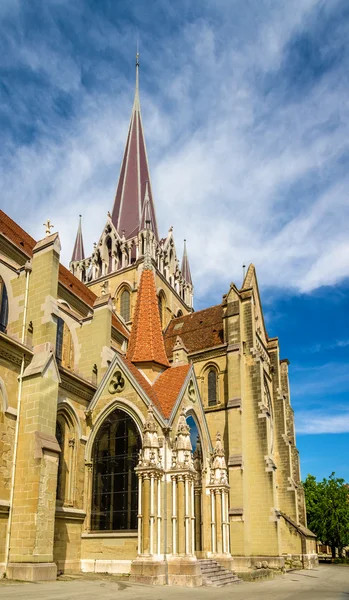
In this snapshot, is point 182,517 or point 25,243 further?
point 25,243

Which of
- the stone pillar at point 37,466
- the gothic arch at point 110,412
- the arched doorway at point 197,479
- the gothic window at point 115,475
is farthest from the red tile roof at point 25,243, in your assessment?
the arched doorway at point 197,479

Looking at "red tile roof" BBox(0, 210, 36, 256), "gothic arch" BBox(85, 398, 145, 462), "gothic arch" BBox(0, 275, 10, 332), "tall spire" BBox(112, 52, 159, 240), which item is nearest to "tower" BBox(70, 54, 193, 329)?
"tall spire" BBox(112, 52, 159, 240)

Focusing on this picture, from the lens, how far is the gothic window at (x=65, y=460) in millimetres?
18641

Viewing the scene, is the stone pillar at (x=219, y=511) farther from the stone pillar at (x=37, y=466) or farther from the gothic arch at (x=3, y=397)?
the gothic arch at (x=3, y=397)

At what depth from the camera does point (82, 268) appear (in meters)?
47.7

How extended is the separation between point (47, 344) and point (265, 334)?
2145 centimetres

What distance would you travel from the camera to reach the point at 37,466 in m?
15.3

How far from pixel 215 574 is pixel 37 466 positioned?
7766 mm

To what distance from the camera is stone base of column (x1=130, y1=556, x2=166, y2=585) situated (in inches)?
635

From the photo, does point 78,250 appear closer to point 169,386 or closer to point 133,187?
point 133,187

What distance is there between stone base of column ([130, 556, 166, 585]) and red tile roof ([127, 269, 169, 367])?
8102 millimetres

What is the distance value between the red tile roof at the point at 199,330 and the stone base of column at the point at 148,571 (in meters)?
14.7

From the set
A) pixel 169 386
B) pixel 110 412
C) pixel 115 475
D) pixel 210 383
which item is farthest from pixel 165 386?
pixel 210 383

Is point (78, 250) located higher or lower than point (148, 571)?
higher
